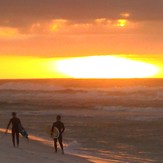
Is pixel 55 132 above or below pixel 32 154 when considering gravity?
above

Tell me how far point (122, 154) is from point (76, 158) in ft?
7.09

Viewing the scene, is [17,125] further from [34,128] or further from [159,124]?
[159,124]

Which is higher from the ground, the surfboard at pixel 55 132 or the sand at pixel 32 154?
the surfboard at pixel 55 132

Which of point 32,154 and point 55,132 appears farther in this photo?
point 55,132

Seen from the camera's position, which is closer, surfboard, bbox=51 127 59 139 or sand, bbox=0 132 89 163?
sand, bbox=0 132 89 163

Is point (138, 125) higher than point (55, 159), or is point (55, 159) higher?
point (138, 125)

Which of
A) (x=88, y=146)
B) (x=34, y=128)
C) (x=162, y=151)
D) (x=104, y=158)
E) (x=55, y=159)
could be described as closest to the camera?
(x=55, y=159)

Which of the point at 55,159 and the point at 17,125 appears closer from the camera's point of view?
the point at 55,159

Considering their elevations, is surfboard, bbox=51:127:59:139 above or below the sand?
above

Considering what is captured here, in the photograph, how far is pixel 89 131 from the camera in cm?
2594

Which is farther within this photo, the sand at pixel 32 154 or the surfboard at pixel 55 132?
the surfboard at pixel 55 132

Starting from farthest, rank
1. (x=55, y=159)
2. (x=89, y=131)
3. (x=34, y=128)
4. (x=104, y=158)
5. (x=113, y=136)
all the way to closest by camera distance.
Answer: (x=34, y=128) < (x=89, y=131) < (x=113, y=136) < (x=104, y=158) < (x=55, y=159)

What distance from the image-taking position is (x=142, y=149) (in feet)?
64.0

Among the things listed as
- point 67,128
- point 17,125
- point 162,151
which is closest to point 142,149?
point 162,151
